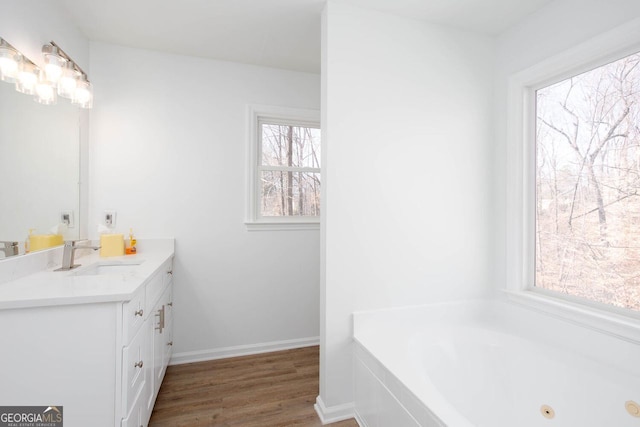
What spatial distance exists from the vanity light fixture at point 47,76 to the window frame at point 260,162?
1.16 meters

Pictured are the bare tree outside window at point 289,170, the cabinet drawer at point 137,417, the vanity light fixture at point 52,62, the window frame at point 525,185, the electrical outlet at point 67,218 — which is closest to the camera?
the cabinet drawer at point 137,417

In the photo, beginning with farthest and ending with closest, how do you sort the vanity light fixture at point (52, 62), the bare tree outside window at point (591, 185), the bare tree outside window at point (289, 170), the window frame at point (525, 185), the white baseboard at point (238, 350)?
1. the bare tree outside window at point (289, 170)
2. the white baseboard at point (238, 350)
3. the window frame at point (525, 185)
4. the vanity light fixture at point (52, 62)
5. the bare tree outside window at point (591, 185)

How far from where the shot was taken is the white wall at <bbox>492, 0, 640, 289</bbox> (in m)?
1.58

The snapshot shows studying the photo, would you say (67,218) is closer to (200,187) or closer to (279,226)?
(200,187)

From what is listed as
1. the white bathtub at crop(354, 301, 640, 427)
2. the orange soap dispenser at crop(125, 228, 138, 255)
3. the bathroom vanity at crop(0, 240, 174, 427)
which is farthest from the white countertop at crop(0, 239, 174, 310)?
the white bathtub at crop(354, 301, 640, 427)

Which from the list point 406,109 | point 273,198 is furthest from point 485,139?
point 273,198

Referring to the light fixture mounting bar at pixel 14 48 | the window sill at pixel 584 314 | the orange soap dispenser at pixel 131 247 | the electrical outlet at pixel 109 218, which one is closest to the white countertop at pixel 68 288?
the orange soap dispenser at pixel 131 247

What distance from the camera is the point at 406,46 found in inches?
78.3

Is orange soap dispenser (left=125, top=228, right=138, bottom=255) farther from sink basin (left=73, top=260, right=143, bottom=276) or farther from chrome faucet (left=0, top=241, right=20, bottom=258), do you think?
chrome faucet (left=0, top=241, right=20, bottom=258)

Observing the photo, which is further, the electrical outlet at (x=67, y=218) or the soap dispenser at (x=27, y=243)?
the electrical outlet at (x=67, y=218)

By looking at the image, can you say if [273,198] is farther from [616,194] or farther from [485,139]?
[616,194]

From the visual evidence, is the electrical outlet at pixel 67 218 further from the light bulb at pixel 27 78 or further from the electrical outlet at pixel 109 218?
the light bulb at pixel 27 78

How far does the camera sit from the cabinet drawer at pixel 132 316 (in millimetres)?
1279

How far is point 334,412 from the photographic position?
1.81 meters
